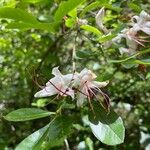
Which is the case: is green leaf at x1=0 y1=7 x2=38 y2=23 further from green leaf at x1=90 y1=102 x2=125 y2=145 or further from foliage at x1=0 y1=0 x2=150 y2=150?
green leaf at x1=90 y1=102 x2=125 y2=145

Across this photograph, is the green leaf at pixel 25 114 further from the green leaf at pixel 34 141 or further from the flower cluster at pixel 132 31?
the flower cluster at pixel 132 31

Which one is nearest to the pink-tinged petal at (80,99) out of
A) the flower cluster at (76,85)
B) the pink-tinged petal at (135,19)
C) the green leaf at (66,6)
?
the flower cluster at (76,85)

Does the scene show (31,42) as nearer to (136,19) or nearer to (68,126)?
(136,19)

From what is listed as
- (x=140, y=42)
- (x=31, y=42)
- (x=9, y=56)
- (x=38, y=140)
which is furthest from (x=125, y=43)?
(x=31, y=42)

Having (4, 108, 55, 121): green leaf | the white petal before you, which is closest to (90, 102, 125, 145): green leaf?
(4, 108, 55, 121): green leaf

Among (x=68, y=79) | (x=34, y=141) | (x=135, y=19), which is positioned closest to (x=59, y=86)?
(x=68, y=79)
